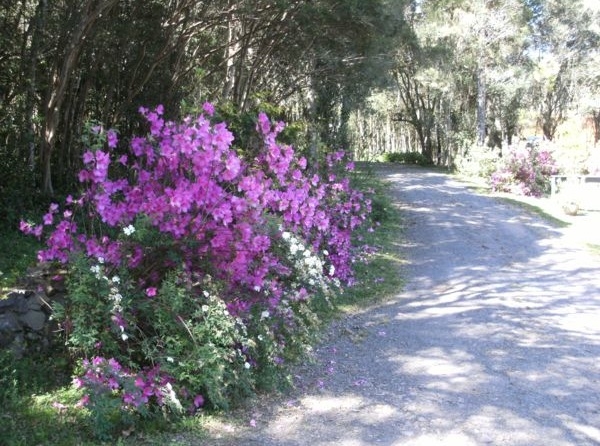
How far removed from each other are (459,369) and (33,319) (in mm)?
3676

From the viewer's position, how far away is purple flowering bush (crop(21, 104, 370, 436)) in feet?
13.3

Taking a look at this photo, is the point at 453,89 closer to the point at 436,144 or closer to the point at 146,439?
→ the point at 436,144

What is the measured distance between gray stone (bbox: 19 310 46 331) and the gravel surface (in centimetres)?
174

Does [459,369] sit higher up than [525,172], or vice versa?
[525,172]

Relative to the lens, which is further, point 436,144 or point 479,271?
point 436,144

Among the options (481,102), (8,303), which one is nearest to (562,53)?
(481,102)

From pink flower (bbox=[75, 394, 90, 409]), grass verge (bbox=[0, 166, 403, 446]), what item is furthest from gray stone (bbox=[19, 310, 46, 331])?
pink flower (bbox=[75, 394, 90, 409])

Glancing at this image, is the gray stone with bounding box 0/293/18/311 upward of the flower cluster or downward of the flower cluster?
upward

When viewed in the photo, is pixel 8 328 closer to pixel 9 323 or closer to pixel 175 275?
pixel 9 323

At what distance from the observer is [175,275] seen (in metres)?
4.31

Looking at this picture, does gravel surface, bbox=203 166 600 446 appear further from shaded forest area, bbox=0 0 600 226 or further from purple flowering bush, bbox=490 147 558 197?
purple flowering bush, bbox=490 147 558 197

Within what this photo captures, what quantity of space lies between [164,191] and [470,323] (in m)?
4.14

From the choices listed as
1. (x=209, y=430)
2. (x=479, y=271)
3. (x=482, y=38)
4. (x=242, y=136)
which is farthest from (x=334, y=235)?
(x=482, y=38)

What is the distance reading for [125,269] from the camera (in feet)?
13.9
